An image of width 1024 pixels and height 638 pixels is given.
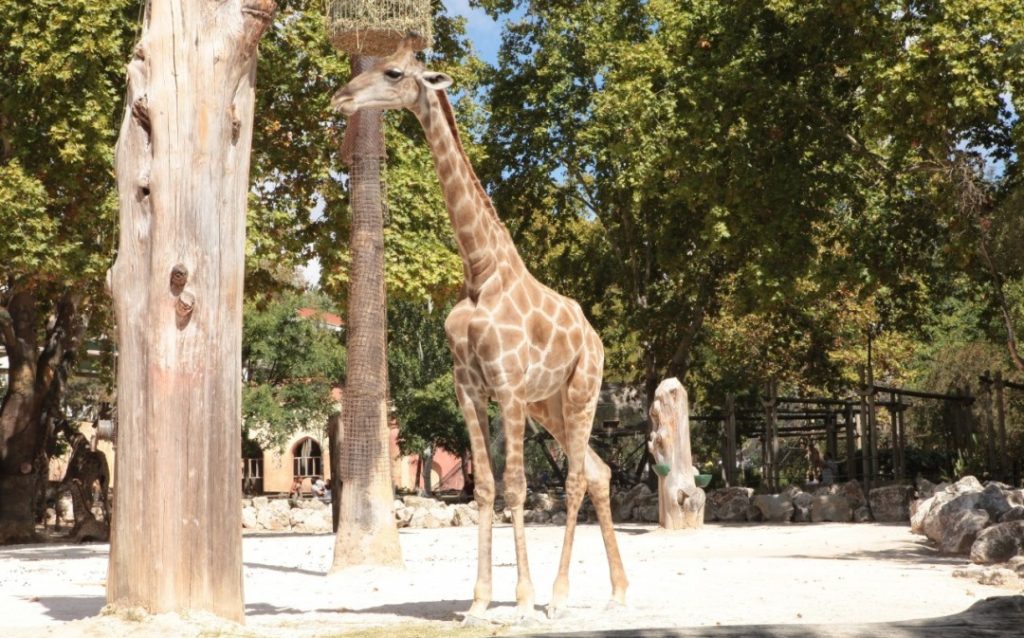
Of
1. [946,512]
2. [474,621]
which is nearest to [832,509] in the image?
[946,512]

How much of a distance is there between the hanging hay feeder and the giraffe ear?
14.8ft

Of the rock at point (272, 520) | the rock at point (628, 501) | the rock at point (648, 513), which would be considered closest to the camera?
the rock at point (648, 513)

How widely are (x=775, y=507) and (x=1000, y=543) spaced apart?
38.3 feet

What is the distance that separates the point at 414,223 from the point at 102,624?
1429 centimetres

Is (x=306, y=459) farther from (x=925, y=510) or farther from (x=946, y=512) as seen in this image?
(x=946, y=512)

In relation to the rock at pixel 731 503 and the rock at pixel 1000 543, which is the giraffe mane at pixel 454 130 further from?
the rock at pixel 731 503

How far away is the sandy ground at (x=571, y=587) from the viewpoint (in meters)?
9.14

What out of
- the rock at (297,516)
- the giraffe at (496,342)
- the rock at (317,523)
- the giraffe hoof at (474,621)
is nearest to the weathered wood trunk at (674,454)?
the rock at (317,523)

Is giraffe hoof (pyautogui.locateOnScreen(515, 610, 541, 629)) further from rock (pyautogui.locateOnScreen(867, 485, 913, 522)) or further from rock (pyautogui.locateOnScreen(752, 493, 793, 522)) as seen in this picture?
rock (pyautogui.locateOnScreen(752, 493, 793, 522))

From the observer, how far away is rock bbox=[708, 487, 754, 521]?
26703 millimetres

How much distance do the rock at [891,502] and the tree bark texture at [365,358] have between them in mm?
11653

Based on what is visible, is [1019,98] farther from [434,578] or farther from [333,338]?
[333,338]

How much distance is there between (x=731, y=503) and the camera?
2683 cm

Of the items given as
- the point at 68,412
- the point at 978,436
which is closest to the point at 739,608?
the point at 978,436
